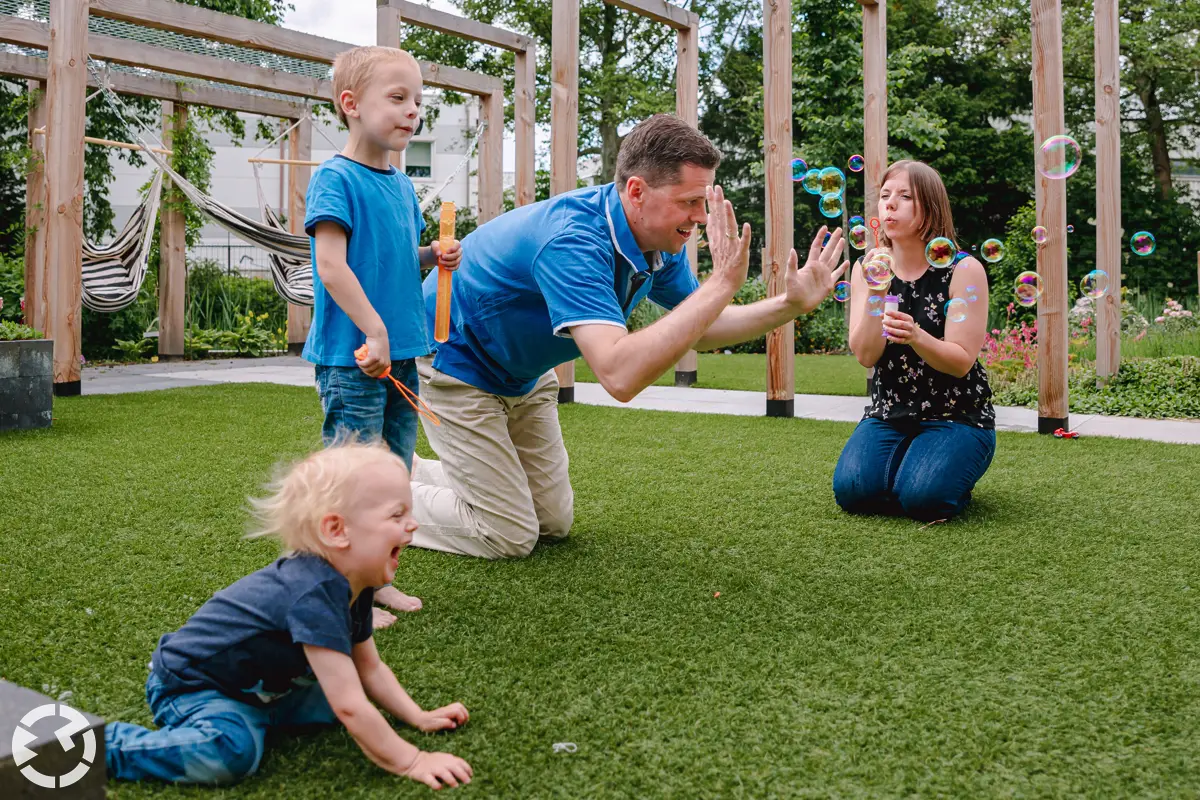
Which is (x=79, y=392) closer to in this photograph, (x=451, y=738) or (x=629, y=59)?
(x=451, y=738)

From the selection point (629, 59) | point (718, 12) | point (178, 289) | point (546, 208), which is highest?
point (718, 12)

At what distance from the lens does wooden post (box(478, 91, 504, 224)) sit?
900cm

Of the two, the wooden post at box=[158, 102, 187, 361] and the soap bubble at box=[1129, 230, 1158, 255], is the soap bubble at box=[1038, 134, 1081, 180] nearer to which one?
the soap bubble at box=[1129, 230, 1158, 255]

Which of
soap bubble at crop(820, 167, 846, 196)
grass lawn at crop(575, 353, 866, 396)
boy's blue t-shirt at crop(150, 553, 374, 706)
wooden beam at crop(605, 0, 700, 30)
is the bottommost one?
boy's blue t-shirt at crop(150, 553, 374, 706)

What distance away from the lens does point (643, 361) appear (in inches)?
97.7

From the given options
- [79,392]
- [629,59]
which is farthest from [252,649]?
[629,59]

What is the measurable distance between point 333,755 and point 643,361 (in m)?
1.09

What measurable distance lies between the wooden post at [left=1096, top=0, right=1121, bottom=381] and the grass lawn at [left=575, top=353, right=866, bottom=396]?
73.4 inches

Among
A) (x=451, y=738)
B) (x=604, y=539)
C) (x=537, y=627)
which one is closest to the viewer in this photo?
(x=451, y=738)

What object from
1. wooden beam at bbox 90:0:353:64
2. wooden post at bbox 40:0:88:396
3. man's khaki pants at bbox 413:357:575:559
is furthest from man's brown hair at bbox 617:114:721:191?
wooden beam at bbox 90:0:353:64

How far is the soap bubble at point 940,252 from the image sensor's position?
12.7 ft

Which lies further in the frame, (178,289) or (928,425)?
(178,289)

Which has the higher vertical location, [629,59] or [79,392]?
[629,59]

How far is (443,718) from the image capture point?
206 cm
